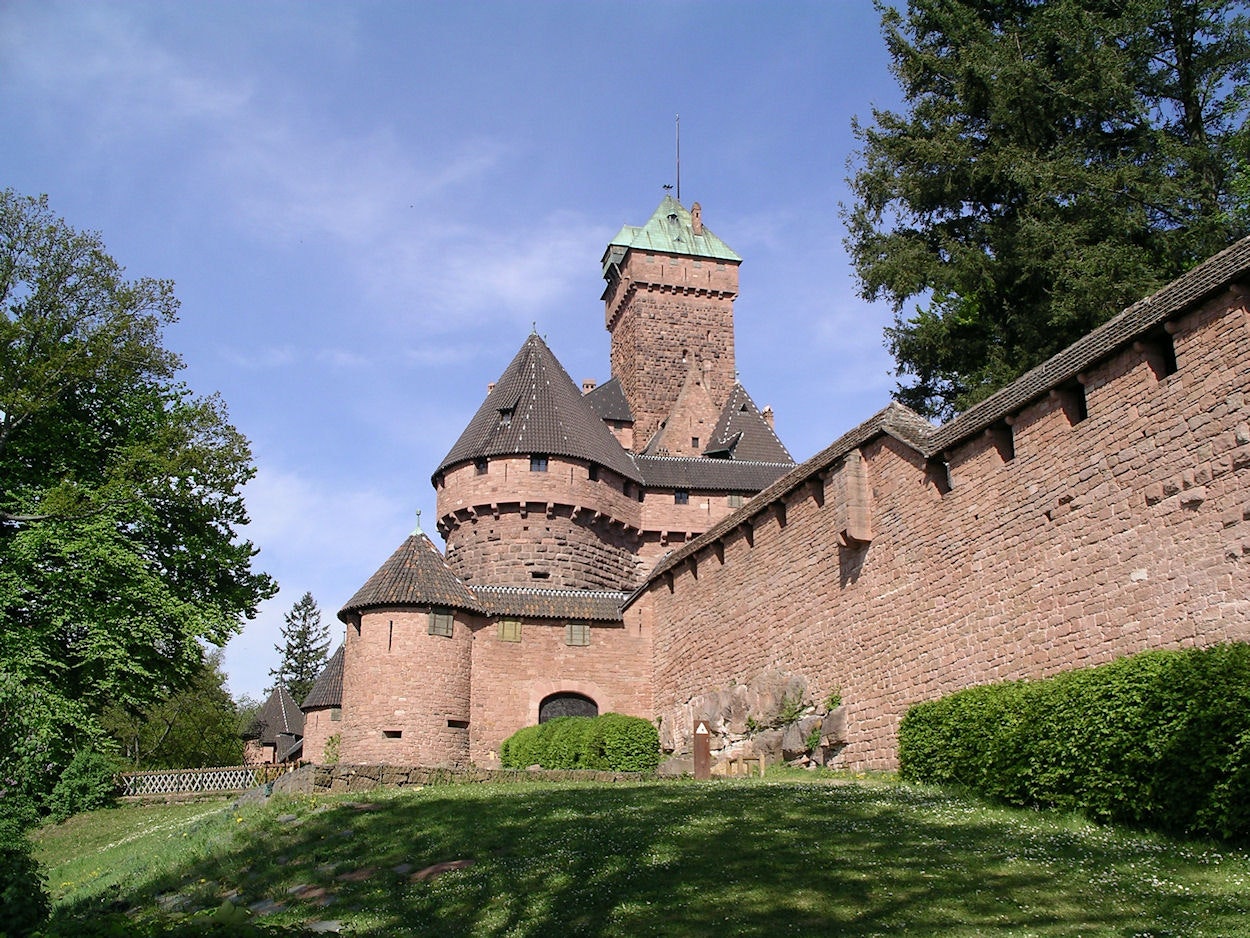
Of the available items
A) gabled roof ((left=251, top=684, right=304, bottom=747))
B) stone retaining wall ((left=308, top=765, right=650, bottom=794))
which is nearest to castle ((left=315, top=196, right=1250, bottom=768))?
stone retaining wall ((left=308, top=765, right=650, bottom=794))

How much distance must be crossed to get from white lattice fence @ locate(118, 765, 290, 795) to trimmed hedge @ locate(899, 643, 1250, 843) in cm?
1986

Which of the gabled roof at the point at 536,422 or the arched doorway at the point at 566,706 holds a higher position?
the gabled roof at the point at 536,422

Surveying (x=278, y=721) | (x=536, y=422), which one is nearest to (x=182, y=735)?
(x=278, y=721)

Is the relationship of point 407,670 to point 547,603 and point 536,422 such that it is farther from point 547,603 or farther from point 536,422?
point 536,422

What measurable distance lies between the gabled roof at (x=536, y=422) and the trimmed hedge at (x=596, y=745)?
10012 mm

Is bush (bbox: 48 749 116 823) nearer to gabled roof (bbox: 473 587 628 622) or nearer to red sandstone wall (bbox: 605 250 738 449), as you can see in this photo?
gabled roof (bbox: 473 587 628 622)

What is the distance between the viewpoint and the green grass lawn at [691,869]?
24.9 feet

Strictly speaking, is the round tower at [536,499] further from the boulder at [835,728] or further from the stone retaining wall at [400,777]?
the boulder at [835,728]

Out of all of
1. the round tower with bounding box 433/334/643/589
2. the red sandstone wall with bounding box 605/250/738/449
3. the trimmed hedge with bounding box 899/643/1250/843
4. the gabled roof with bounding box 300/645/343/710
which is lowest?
the trimmed hedge with bounding box 899/643/1250/843

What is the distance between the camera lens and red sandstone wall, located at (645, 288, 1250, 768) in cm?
1137

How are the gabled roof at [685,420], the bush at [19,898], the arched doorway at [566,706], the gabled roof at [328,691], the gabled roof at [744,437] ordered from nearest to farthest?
the bush at [19,898] → the arched doorway at [566,706] → the gabled roof at [328,691] → the gabled roof at [744,437] → the gabled roof at [685,420]

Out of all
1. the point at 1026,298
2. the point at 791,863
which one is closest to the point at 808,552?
the point at 1026,298

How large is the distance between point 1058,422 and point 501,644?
16143 millimetres

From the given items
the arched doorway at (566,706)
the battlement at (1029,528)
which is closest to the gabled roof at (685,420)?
the arched doorway at (566,706)
